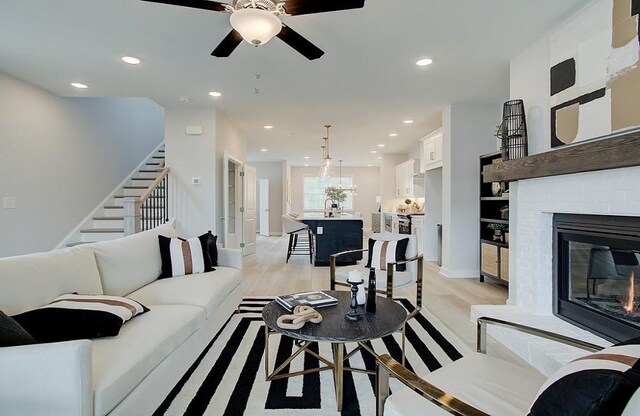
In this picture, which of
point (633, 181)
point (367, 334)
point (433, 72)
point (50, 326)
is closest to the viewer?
point (50, 326)

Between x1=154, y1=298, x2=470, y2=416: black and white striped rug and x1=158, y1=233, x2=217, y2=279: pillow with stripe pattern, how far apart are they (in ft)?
2.07

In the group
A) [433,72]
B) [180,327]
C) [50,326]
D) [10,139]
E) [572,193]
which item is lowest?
[180,327]

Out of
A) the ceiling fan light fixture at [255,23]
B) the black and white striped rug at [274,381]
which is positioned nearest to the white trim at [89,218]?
the black and white striped rug at [274,381]

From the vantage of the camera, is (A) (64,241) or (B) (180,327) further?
(A) (64,241)

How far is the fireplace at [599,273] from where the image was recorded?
2.04 meters

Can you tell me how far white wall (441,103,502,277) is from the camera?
476cm

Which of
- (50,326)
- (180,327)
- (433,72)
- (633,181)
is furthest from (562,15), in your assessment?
(50,326)

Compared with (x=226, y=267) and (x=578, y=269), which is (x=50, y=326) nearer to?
(x=226, y=267)

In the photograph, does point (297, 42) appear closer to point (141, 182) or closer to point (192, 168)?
point (192, 168)

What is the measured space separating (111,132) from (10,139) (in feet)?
6.23

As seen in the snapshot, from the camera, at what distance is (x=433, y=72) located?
3604mm

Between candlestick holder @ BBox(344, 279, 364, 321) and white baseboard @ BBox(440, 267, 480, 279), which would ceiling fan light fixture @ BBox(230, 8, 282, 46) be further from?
white baseboard @ BBox(440, 267, 480, 279)

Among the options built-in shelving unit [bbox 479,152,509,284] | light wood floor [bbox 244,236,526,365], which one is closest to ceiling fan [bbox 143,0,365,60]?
light wood floor [bbox 244,236,526,365]

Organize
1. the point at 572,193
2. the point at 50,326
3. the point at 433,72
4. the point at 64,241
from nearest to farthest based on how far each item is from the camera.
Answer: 1. the point at 50,326
2. the point at 572,193
3. the point at 433,72
4. the point at 64,241
